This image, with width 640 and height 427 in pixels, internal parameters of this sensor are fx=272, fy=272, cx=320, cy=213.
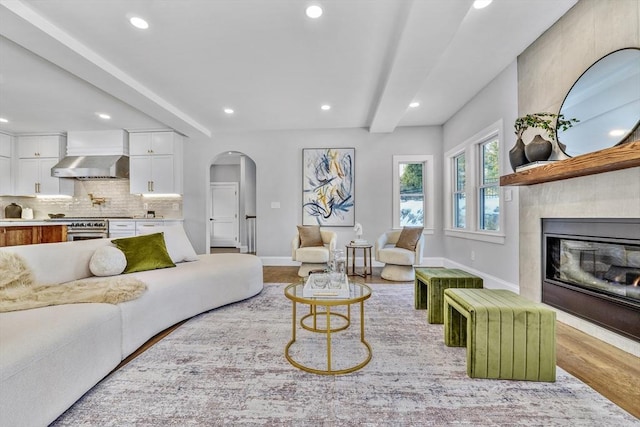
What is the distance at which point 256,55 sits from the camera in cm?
275

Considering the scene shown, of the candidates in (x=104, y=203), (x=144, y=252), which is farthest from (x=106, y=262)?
(x=104, y=203)

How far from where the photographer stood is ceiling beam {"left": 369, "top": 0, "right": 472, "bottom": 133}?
1.94 m

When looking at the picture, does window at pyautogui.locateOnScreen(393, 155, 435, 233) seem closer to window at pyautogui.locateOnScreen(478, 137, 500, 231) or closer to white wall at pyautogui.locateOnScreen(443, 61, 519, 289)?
white wall at pyautogui.locateOnScreen(443, 61, 519, 289)

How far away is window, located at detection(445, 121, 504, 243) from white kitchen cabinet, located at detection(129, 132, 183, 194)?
5.01m

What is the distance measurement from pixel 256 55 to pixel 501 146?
2879 millimetres

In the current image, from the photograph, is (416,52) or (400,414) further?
(416,52)

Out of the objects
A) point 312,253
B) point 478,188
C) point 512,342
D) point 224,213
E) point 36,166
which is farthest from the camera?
point 224,213

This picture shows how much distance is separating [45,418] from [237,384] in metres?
0.81

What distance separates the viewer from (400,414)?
1.30 meters

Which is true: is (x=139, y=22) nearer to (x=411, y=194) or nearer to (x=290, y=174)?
(x=290, y=174)

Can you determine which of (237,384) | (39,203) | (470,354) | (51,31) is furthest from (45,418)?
(39,203)

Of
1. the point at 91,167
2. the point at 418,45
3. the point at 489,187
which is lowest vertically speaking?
the point at 489,187

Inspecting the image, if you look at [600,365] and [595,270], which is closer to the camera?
[600,365]

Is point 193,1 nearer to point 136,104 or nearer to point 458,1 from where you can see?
point 458,1
